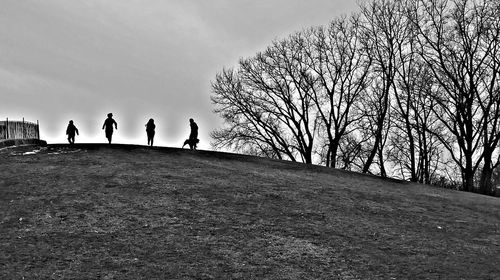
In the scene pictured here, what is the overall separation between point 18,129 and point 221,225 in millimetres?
22031

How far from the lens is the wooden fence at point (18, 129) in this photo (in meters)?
26.8

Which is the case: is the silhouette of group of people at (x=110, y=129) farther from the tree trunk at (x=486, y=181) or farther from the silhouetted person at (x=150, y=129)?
the tree trunk at (x=486, y=181)

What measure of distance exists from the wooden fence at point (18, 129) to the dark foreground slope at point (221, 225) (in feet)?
24.3

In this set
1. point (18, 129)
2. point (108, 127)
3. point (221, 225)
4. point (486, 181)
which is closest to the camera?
point (221, 225)

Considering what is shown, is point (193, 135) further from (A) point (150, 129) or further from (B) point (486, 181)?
(B) point (486, 181)

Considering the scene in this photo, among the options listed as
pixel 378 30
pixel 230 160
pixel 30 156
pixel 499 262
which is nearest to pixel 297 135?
pixel 378 30

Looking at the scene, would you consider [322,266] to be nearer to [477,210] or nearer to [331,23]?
[477,210]

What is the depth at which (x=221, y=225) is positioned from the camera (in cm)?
1205

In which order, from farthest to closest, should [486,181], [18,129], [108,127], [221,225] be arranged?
[18,129], [486,181], [108,127], [221,225]

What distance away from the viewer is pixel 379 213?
14.9m

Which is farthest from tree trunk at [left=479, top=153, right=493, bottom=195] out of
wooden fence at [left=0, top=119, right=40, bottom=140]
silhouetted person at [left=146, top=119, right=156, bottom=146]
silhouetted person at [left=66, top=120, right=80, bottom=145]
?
wooden fence at [left=0, top=119, right=40, bottom=140]

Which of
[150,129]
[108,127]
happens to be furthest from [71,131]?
[150,129]

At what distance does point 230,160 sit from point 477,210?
32.5ft

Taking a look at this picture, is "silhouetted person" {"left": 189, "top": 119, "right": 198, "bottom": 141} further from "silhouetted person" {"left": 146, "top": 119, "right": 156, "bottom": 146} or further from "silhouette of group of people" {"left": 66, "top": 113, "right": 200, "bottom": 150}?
"silhouetted person" {"left": 146, "top": 119, "right": 156, "bottom": 146}
